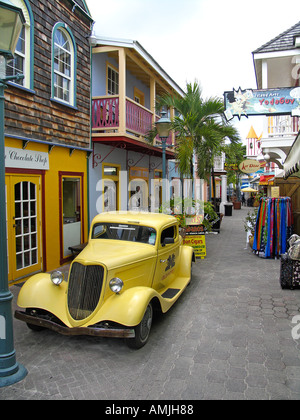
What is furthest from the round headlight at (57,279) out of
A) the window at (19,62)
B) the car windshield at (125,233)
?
the window at (19,62)

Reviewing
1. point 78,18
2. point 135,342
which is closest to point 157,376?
point 135,342

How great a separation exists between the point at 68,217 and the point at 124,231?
4008 millimetres

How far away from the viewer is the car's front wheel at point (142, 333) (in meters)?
3.98

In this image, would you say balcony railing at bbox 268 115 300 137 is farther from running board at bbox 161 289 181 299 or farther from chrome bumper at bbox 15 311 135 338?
chrome bumper at bbox 15 311 135 338

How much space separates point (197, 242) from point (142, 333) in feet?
17.0

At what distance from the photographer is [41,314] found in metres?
4.32

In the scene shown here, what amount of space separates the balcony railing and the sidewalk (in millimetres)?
6976

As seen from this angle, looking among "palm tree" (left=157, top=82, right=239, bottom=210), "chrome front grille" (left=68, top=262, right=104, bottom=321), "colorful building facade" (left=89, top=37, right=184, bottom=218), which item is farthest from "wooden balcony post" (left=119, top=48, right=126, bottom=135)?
"chrome front grille" (left=68, top=262, right=104, bottom=321)

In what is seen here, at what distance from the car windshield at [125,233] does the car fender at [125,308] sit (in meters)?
1.14

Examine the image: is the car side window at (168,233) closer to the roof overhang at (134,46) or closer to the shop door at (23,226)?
the shop door at (23,226)

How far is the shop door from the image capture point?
21.4ft

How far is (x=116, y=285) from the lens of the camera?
13.1ft

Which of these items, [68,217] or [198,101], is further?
[198,101]

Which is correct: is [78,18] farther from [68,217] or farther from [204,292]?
[204,292]
